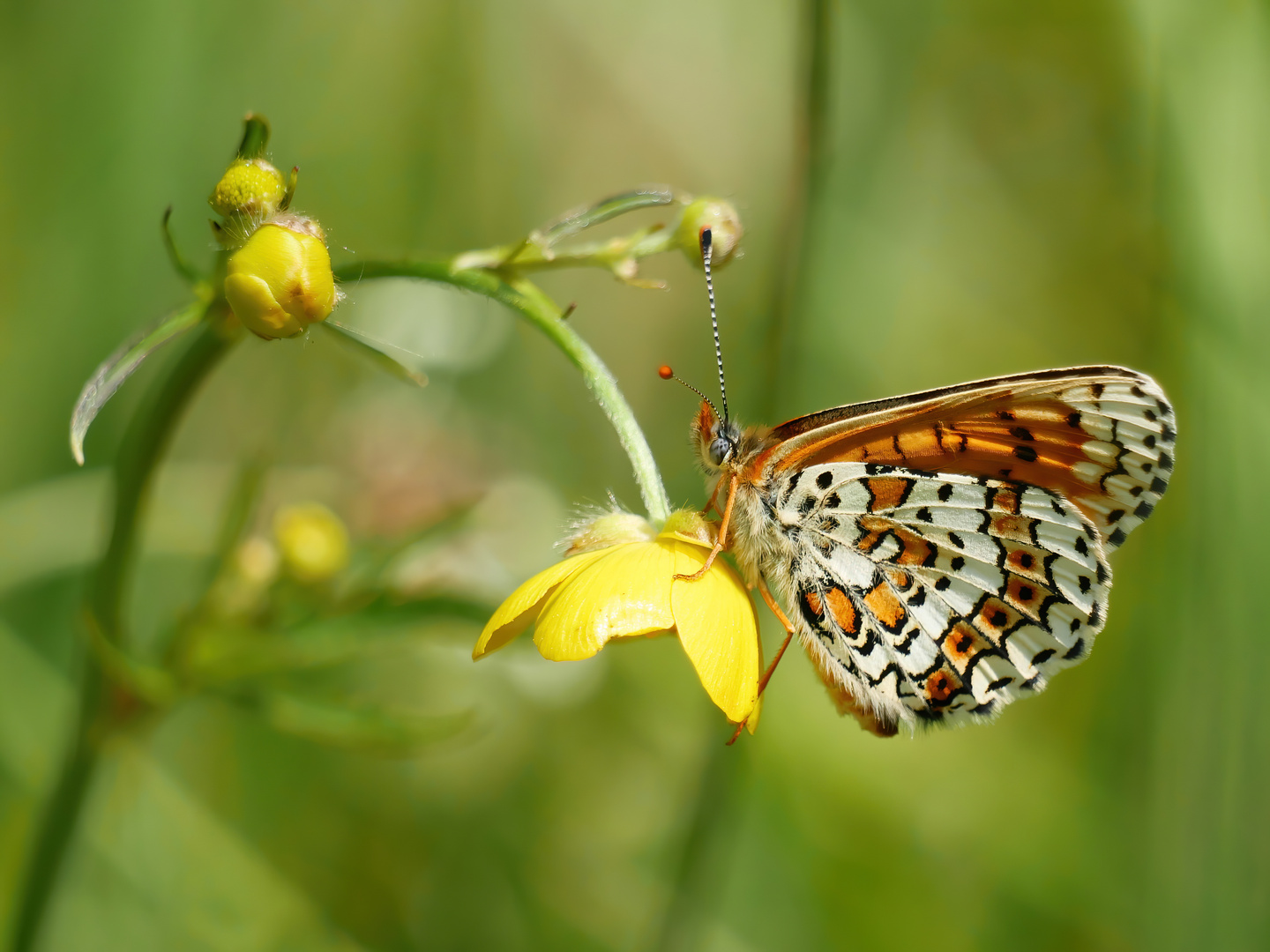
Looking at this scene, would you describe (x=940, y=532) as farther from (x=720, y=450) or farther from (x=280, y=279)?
(x=280, y=279)

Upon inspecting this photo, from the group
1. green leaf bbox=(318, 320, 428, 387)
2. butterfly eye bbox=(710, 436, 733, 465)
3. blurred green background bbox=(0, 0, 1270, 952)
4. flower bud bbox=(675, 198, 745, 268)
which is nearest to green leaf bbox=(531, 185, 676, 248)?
flower bud bbox=(675, 198, 745, 268)

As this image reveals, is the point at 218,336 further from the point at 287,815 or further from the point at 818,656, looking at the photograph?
the point at 287,815

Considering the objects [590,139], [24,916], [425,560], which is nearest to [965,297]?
[590,139]

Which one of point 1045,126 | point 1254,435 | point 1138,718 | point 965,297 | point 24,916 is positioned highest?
point 1045,126

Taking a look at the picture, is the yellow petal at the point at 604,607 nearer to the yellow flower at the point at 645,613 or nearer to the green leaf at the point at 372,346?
the yellow flower at the point at 645,613

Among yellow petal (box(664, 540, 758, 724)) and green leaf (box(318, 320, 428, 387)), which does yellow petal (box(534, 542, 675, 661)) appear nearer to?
yellow petal (box(664, 540, 758, 724))
